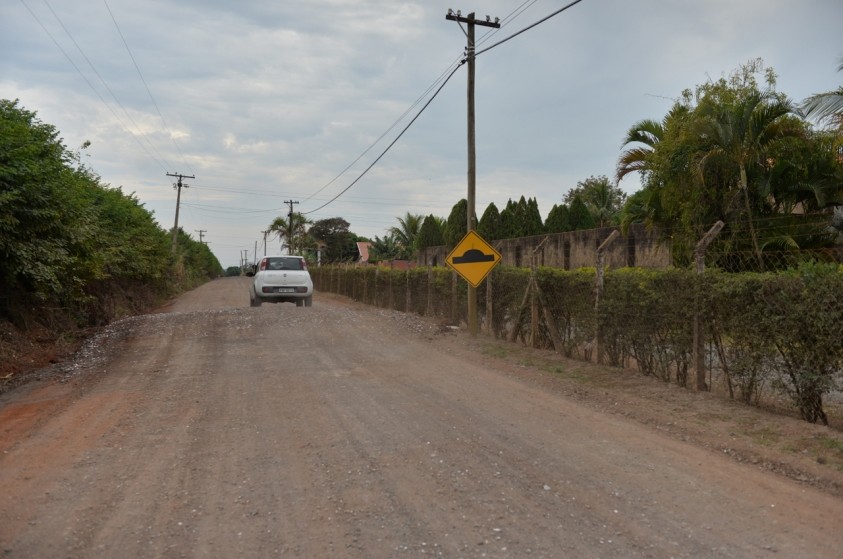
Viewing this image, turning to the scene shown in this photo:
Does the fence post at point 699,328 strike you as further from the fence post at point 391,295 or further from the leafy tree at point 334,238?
the leafy tree at point 334,238

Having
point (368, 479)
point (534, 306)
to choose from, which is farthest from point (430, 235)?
point (368, 479)

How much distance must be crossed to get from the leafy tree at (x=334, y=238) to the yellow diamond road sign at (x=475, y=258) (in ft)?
243

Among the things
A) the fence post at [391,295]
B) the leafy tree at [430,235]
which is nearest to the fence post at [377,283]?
the fence post at [391,295]

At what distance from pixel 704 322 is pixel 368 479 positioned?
4.77 meters

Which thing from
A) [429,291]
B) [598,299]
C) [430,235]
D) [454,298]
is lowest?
[454,298]

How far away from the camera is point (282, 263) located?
68.3 ft

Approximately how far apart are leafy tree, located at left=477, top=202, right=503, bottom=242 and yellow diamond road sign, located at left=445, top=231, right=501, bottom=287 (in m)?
20.6

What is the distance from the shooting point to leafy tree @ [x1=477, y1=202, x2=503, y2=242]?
113 ft

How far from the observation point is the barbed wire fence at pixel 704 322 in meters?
6.20

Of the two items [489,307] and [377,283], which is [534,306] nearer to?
[489,307]

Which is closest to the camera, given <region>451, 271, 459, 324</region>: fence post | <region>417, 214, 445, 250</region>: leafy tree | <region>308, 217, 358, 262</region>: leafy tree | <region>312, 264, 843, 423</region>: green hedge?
<region>312, 264, 843, 423</region>: green hedge

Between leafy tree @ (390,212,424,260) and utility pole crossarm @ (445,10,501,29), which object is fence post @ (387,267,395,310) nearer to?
utility pole crossarm @ (445,10,501,29)

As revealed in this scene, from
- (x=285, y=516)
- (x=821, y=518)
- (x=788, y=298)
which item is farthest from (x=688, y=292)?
(x=285, y=516)

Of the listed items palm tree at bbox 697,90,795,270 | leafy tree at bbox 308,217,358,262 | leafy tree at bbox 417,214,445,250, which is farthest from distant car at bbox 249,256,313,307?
leafy tree at bbox 308,217,358,262
